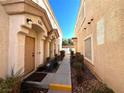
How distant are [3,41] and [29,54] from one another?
8.83ft

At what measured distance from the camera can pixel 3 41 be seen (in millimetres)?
5395

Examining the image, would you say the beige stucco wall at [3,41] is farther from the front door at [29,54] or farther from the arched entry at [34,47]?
the arched entry at [34,47]

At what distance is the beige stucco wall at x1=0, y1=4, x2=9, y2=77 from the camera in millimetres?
5277

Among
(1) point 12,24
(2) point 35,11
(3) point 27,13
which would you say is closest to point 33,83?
(1) point 12,24

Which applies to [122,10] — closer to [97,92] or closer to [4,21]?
[97,92]

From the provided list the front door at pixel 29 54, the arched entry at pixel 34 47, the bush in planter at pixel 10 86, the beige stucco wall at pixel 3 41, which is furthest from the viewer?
the arched entry at pixel 34 47

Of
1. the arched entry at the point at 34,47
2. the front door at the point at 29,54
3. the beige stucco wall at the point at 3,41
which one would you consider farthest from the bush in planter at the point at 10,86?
the arched entry at the point at 34,47

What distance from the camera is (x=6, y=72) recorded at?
18.4ft

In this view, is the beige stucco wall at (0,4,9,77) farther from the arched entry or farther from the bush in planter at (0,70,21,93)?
the arched entry

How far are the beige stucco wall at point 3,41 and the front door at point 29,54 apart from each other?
1.89 metres

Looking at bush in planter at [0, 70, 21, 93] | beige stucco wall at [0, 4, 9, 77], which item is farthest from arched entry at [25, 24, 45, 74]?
bush in planter at [0, 70, 21, 93]

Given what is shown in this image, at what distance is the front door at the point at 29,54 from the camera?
744cm

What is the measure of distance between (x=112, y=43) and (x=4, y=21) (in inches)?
200

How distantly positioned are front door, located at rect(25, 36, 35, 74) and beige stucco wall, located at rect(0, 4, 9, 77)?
1886mm
